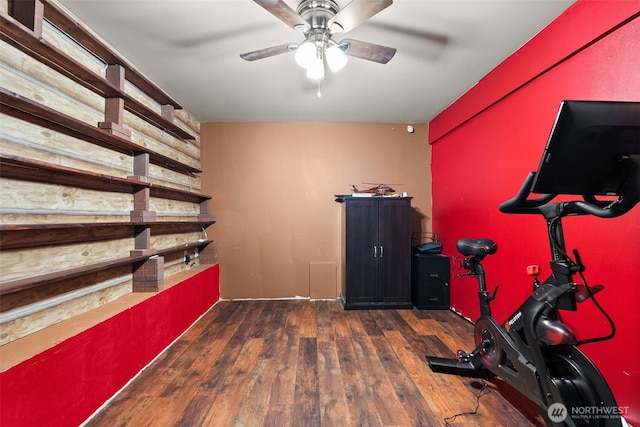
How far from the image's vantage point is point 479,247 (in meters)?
2.06

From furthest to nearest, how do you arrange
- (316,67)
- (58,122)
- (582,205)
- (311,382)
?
(311,382)
(316,67)
(58,122)
(582,205)

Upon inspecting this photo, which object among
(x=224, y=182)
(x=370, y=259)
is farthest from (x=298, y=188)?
(x=370, y=259)

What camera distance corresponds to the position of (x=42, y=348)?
4.85 ft

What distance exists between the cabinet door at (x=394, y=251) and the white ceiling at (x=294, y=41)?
1.36 meters

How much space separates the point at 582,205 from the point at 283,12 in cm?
189

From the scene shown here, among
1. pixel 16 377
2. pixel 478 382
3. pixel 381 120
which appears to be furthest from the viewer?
pixel 381 120

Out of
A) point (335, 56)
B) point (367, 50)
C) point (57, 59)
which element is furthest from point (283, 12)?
point (57, 59)

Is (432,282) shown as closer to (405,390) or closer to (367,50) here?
(405,390)

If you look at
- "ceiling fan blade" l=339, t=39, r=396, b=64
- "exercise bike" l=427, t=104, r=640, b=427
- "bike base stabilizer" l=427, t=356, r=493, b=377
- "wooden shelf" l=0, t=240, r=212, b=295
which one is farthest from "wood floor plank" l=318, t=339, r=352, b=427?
"ceiling fan blade" l=339, t=39, r=396, b=64

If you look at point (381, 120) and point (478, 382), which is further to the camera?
point (381, 120)

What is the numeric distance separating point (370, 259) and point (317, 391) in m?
2.01

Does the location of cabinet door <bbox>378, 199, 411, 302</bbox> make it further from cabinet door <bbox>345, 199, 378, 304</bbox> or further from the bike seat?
the bike seat

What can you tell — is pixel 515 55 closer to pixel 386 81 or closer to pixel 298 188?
pixel 386 81

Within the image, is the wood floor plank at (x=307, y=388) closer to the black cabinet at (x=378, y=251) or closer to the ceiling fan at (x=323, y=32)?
the black cabinet at (x=378, y=251)
